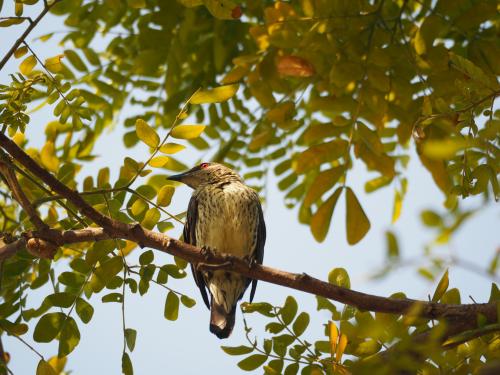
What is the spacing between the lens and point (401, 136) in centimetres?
442

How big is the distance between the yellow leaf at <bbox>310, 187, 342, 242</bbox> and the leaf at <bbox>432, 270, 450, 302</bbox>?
3.15 ft

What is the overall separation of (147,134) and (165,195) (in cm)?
34

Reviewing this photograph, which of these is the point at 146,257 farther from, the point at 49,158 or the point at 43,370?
the point at 49,158

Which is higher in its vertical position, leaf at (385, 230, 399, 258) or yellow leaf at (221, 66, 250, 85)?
yellow leaf at (221, 66, 250, 85)

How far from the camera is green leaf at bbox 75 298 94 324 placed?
10.5ft

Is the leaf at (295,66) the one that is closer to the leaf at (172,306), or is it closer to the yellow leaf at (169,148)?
the yellow leaf at (169,148)

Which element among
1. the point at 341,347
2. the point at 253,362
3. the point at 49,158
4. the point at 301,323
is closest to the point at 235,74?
the point at 49,158

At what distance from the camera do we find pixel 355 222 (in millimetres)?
3656

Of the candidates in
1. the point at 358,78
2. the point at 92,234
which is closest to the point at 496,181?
the point at 358,78

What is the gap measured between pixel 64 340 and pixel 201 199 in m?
1.86

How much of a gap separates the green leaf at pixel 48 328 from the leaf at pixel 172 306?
55cm

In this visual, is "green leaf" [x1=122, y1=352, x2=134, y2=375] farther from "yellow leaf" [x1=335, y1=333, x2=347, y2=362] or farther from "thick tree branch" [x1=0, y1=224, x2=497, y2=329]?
"yellow leaf" [x1=335, y1=333, x2=347, y2=362]

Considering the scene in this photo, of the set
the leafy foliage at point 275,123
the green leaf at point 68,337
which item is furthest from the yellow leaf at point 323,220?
the green leaf at point 68,337

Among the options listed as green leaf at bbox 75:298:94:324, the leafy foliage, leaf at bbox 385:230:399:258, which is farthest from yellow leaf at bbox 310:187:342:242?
leaf at bbox 385:230:399:258
